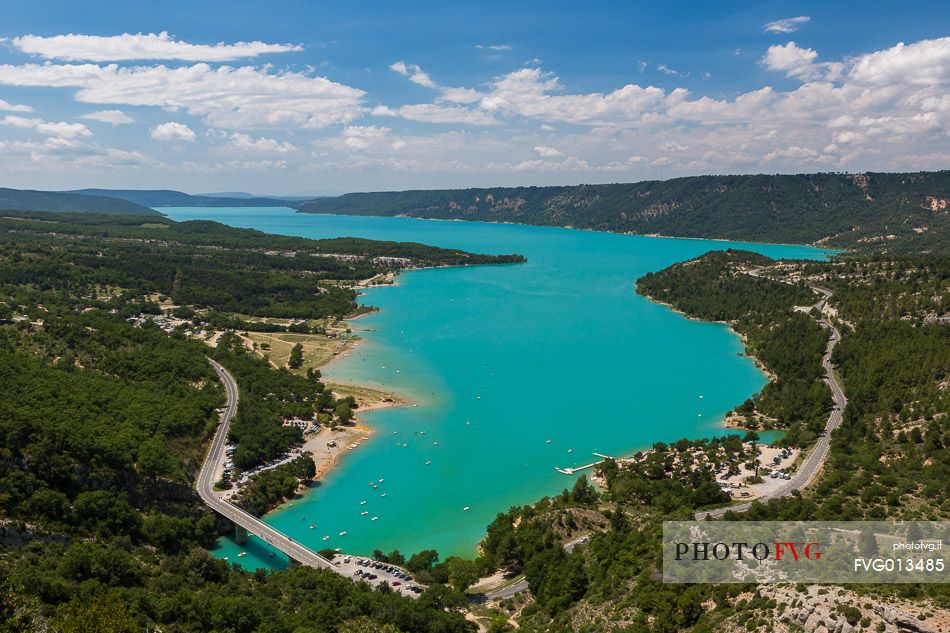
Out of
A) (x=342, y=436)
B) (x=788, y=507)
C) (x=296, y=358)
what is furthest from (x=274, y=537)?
(x=296, y=358)

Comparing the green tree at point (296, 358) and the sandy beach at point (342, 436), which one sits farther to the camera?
the green tree at point (296, 358)

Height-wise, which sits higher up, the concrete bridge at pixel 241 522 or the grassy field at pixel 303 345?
the grassy field at pixel 303 345

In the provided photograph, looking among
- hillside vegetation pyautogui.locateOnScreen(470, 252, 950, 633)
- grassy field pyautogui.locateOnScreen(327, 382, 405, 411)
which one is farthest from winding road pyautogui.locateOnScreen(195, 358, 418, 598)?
grassy field pyautogui.locateOnScreen(327, 382, 405, 411)

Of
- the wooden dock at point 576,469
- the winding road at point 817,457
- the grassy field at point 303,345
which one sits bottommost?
the wooden dock at point 576,469

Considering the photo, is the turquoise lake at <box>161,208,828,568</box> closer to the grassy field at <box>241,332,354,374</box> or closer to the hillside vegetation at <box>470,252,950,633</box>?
the grassy field at <box>241,332,354,374</box>

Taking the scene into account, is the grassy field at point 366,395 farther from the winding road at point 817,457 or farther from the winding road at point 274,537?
the winding road at point 817,457

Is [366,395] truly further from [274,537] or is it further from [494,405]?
[274,537]

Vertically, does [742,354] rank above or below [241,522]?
above

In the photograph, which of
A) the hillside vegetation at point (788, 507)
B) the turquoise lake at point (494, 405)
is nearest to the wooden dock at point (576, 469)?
the turquoise lake at point (494, 405)
